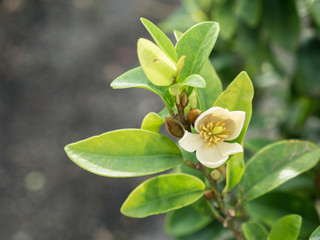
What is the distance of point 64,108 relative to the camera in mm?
3152

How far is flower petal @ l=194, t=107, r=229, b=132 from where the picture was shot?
57 centimetres

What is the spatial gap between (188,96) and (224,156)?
0.12 m

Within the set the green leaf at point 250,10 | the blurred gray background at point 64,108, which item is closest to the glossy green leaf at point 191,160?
the green leaf at point 250,10

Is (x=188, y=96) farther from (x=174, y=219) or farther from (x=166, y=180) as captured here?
(x=174, y=219)

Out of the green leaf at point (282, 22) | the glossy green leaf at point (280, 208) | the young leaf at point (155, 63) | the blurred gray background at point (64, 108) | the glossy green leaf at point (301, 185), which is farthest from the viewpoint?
the blurred gray background at point (64, 108)

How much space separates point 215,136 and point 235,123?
4cm

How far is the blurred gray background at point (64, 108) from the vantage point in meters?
2.56

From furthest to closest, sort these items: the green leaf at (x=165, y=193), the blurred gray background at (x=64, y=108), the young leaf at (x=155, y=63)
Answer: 1. the blurred gray background at (x=64, y=108)
2. the green leaf at (x=165, y=193)
3. the young leaf at (x=155, y=63)

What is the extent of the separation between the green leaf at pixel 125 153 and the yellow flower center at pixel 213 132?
64 mm

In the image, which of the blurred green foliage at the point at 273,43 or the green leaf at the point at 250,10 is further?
the blurred green foliage at the point at 273,43

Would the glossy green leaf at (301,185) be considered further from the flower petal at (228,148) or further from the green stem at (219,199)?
the flower petal at (228,148)

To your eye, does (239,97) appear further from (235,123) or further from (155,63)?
(155,63)

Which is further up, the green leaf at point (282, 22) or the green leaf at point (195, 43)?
the green leaf at point (195, 43)

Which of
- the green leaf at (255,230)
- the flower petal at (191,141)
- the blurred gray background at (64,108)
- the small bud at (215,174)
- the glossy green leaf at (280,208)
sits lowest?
the blurred gray background at (64,108)
